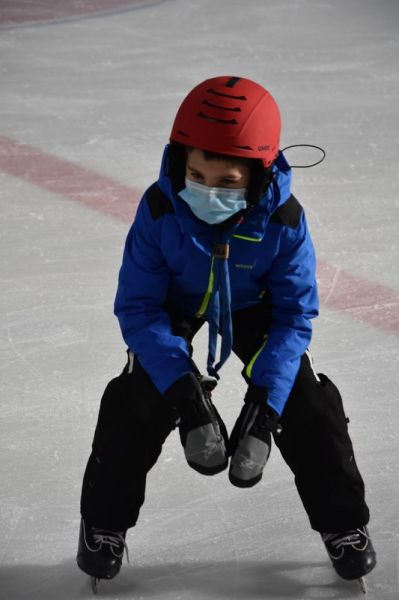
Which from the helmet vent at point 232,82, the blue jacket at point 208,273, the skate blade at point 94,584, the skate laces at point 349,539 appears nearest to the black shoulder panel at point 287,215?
the blue jacket at point 208,273

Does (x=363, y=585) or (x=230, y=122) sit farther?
(x=363, y=585)

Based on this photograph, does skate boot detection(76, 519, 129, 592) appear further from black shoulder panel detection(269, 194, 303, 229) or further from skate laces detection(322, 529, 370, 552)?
black shoulder panel detection(269, 194, 303, 229)

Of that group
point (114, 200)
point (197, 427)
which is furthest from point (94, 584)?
point (114, 200)

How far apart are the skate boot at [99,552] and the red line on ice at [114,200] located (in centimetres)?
117

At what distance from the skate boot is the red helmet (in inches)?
27.4

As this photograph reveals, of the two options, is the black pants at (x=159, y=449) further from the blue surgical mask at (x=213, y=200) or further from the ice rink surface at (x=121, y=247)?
the blue surgical mask at (x=213, y=200)

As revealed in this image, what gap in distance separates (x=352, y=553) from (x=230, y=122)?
77 cm

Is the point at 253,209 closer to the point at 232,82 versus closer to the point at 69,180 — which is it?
the point at 232,82

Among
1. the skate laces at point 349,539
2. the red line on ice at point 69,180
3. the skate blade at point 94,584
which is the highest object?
the skate laces at point 349,539

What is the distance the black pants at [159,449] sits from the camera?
2045 mm

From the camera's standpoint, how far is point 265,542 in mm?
2234

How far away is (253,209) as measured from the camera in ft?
6.56

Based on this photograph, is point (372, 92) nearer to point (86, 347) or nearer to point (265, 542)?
point (86, 347)

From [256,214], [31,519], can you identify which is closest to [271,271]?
[256,214]
